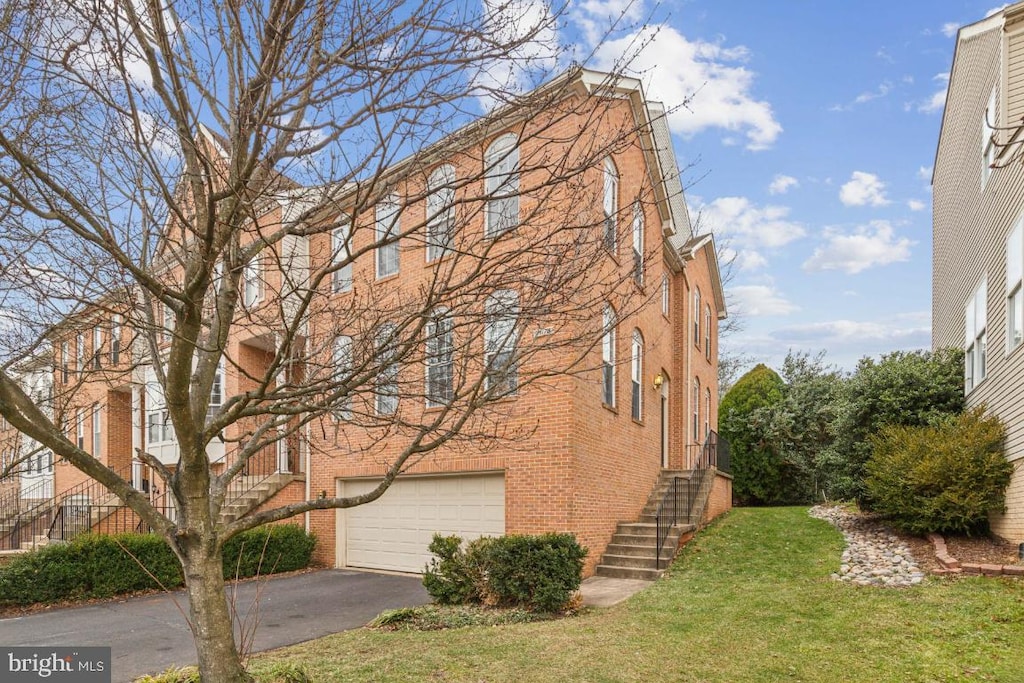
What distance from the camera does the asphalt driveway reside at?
8016mm

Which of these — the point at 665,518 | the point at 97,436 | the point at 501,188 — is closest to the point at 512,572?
the point at 665,518

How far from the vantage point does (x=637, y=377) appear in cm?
1491

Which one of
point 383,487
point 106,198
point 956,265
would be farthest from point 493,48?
point 956,265

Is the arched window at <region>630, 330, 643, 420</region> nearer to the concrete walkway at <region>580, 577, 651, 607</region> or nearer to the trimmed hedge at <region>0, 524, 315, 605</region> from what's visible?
the concrete walkway at <region>580, 577, 651, 607</region>

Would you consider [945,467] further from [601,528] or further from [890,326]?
[890,326]

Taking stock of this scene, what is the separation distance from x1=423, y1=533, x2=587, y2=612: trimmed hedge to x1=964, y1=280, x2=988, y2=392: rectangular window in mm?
9040

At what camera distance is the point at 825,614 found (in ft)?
27.1

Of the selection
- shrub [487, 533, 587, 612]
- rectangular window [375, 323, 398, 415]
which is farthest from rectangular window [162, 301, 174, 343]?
shrub [487, 533, 587, 612]

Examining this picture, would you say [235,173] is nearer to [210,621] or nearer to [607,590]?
[210,621]

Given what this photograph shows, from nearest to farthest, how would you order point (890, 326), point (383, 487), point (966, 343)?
point (383, 487) → point (966, 343) → point (890, 326)

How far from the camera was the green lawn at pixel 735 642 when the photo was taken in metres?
6.29

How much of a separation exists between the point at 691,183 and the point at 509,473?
7.68 meters

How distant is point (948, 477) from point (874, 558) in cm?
176

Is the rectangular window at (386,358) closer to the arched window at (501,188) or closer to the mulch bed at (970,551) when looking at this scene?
the arched window at (501,188)
